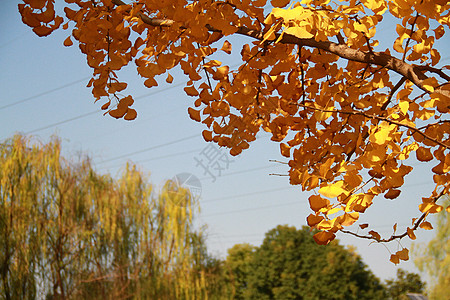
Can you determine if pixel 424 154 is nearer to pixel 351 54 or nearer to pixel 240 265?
pixel 351 54

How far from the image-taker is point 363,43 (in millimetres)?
1062

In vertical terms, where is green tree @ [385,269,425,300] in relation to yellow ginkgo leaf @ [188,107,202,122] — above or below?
below

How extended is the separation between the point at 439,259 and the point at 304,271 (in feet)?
6.64

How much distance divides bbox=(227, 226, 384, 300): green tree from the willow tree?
4.60ft

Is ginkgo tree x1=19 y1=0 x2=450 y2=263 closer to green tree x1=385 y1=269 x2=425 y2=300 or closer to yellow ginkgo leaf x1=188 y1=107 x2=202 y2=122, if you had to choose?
yellow ginkgo leaf x1=188 y1=107 x2=202 y2=122

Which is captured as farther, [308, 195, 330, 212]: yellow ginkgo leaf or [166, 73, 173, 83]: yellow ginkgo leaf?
[166, 73, 173, 83]: yellow ginkgo leaf

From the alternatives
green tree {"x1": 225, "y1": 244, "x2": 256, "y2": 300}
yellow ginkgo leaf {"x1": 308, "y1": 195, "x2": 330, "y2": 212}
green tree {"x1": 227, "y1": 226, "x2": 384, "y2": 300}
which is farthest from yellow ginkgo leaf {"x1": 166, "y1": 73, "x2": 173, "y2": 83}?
green tree {"x1": 225, "y1": 244, "x2": 256, "y2": 300}

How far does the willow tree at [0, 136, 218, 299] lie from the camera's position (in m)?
4.83

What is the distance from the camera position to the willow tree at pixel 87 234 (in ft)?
15.8

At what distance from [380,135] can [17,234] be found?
183 inches

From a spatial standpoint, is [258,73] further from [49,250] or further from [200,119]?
[49,250]

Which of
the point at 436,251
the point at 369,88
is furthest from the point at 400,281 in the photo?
the point at 369,88

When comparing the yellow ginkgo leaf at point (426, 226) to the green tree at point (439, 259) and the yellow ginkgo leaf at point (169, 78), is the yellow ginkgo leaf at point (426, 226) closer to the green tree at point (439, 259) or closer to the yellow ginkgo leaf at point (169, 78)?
the yellow ginkgo leaf at point (169, 78)

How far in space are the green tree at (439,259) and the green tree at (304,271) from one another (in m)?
0.74
